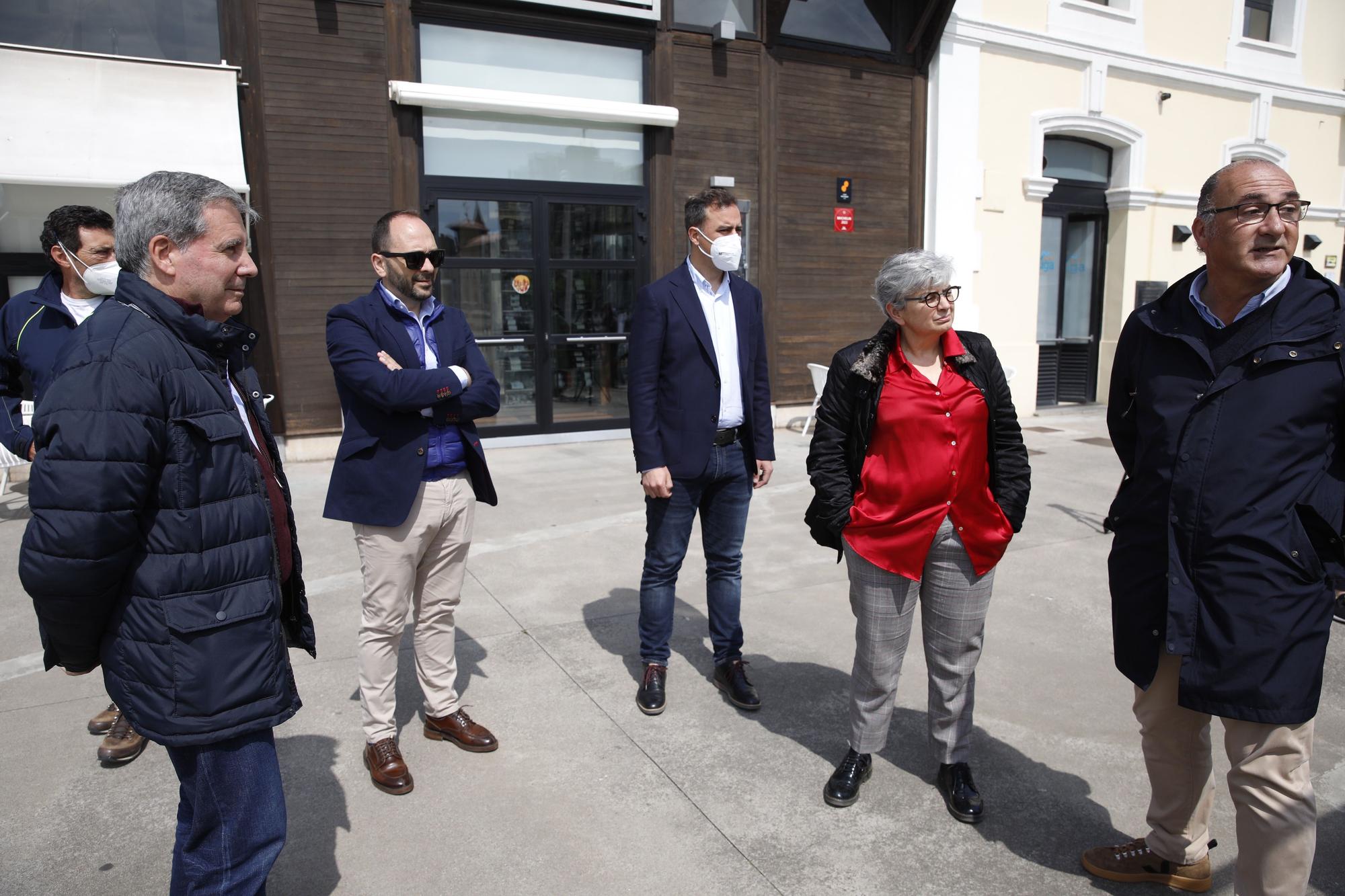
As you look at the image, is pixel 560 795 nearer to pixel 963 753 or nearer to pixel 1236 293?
pixel 963 753

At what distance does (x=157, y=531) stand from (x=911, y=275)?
7.02 feet

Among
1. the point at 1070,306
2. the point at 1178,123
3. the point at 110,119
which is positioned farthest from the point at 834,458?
the point at 1178,123

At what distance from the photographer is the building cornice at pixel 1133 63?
35.2 feet

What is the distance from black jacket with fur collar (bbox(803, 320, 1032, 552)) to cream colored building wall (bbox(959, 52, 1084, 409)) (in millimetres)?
8498

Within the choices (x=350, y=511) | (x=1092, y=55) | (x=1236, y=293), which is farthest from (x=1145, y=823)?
(x=1092, y=55)

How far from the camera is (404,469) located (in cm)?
309

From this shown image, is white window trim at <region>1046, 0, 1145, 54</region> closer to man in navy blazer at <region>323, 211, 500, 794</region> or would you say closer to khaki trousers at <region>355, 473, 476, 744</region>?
man in navy blazer at <region>323, 211, 500, 794</region>

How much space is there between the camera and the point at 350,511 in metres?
3.05

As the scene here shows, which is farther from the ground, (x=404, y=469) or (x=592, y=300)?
(x=592, y=300)

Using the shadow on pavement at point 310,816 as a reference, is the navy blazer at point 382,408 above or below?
above

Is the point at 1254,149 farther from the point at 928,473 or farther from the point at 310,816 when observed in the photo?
the point at 310,816

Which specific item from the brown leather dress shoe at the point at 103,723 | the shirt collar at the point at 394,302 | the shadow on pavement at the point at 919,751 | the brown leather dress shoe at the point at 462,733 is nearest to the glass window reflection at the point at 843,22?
the shadow on pavement at the point at 919,751

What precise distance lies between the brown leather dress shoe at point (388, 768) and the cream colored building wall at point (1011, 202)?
9.49 metres

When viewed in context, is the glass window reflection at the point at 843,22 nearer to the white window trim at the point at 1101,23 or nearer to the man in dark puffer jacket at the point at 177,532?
the white window trim at the point at 1101,23
